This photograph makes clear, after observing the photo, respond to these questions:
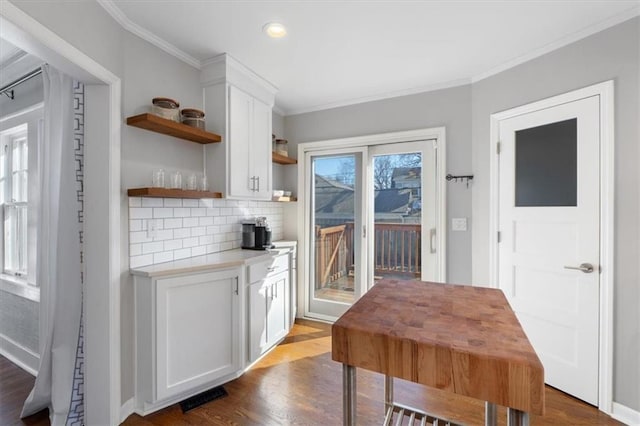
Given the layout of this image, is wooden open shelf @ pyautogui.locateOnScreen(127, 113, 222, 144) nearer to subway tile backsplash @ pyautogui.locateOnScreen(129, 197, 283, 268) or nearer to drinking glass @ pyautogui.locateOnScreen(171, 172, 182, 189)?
drinking glass @ pyautogui.locateOnScreen(171, 172, 182, 189)

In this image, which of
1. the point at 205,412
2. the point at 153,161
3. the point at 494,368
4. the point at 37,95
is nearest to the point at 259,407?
the point at 205,412

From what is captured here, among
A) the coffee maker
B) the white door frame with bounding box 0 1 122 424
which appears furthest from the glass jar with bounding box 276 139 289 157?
the white door frame with bounding box 0 1 122 424

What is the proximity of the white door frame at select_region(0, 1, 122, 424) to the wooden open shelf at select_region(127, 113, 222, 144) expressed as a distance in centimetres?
14

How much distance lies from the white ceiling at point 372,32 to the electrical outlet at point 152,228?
1.31 meters

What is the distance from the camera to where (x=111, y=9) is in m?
1.79

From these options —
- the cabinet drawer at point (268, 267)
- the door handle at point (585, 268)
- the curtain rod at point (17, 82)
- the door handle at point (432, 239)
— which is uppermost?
the curtain rod at point (17, 82)

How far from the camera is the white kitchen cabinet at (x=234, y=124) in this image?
8.16ft

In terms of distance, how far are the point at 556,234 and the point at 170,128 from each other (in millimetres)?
3010

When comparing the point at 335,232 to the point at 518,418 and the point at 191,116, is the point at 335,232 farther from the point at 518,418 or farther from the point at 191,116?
the point at 518,418

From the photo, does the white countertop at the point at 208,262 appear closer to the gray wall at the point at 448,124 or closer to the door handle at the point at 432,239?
the door handle at the point at 432,239

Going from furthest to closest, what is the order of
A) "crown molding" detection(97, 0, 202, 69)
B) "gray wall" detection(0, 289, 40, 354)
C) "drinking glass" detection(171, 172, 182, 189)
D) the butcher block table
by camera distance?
"gray wall" detection(0, 289, 40, 354) < "drinking glass" detection(171, 172, 182, 189) < "crown molding" detection(97, 0, 202, 69) < the butcher block table

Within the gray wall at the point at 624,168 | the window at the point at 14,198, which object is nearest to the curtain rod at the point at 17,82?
the window at the point at 14,198

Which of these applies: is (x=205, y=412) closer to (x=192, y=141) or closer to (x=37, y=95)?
(x=192, y=141)

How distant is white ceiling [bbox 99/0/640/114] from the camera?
1.84 metres
